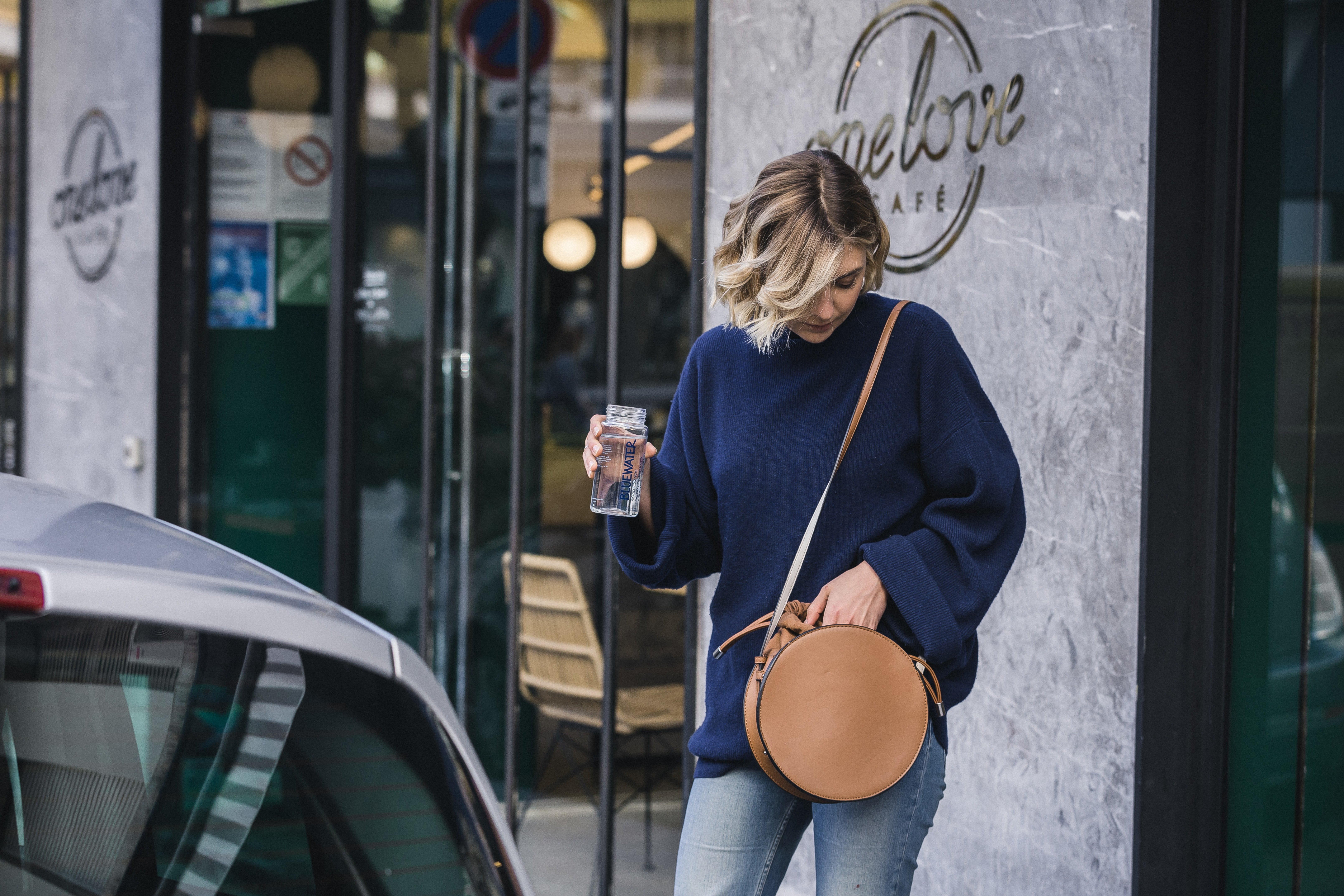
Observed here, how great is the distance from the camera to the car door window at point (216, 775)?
131 centimetres

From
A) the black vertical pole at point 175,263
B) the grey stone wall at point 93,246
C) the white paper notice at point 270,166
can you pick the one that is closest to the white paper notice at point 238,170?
the white paper notice at point 270,166

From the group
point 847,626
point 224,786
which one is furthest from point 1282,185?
point 224,786

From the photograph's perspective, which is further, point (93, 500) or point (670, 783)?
point (670, 783)

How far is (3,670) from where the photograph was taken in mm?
1287

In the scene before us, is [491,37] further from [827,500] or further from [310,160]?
[827,500]

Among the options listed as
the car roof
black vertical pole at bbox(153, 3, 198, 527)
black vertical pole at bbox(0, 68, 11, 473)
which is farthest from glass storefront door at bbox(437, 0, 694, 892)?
black vertical pole at bbox(0, 68, 11, 473)

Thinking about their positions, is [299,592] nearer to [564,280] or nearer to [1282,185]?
[1282,185]

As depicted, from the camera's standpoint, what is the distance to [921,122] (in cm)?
325

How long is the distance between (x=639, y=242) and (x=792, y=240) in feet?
7.45

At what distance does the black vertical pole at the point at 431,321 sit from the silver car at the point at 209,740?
11.1ft

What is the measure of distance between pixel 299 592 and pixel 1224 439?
6.27 ft

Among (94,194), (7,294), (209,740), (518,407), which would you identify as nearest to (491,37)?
(518,407)

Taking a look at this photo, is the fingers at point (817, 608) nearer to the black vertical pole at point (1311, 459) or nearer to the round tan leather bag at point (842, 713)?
the round tan leather bag at point (842, 713)

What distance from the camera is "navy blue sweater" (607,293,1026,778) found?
6.88 ft
